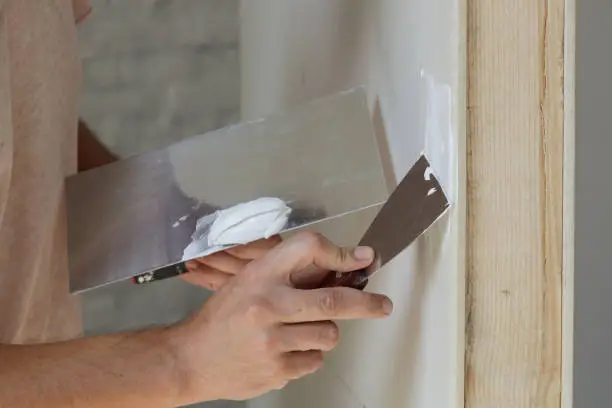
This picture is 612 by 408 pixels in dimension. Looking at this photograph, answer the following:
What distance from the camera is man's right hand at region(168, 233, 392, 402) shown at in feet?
1.90

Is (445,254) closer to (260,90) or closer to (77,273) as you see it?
(77,273)

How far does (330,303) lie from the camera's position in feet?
1.87

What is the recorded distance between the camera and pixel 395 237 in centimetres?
58

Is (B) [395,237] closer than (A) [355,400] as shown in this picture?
Yes

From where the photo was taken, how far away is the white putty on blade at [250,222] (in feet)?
2.22

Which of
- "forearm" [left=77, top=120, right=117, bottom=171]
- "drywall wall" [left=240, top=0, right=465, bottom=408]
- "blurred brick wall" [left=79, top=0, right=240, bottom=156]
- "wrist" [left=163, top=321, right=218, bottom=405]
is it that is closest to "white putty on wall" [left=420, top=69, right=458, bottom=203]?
"drywall wall" [left=240, top=0, right=465, bottom=408]

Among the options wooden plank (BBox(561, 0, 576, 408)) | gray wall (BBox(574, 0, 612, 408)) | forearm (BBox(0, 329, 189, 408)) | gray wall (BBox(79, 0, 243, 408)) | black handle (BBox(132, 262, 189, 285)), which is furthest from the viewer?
gray wall (BBox(79, 0, 243, 408))

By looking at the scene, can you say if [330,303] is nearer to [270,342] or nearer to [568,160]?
[270,342]

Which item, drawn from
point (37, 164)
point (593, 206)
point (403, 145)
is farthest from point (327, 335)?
point (593, 206)

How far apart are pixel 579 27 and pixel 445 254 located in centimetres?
46

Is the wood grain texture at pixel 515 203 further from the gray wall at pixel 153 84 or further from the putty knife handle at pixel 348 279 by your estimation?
the gray wall at pixel 153 84

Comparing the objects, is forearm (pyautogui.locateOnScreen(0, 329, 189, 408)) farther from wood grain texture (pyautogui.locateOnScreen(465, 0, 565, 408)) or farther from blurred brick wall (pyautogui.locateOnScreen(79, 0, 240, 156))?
blurred brick wall (pyautogui.locateOnScreen(79, 0, 240, 156))

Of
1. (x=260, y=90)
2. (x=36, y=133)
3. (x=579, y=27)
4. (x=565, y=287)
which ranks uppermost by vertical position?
(x=260, y=90)

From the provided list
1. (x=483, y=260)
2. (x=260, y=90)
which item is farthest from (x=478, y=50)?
(x=260, y=90)
